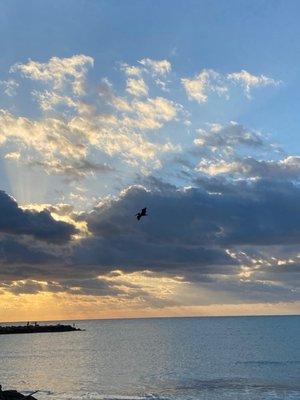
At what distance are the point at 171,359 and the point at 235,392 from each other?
5353cm

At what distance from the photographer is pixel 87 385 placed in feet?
273

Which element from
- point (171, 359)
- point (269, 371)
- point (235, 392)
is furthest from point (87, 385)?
point (171, 359)

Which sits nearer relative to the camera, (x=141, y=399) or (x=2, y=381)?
(x=141, y=399)

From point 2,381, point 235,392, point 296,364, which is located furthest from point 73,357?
point 235,392

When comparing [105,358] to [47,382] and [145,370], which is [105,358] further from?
[47,382]

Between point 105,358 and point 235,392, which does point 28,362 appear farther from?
point 235,392

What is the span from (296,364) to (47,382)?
5022 centimetres

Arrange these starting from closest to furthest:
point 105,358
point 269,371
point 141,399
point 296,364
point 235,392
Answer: point 141,399 < point 235,392 < point 269,371 < point 296,364 < point 105,358

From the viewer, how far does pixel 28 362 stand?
126 meters

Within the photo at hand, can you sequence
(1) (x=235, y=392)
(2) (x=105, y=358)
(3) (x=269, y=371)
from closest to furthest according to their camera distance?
(1) (x=235, y=392) → (3) (x=269, y=371) → (2) (x=105, y=358)

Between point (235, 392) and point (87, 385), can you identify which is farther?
point (87, 385)

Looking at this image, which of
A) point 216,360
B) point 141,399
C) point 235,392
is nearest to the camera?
point 141,399

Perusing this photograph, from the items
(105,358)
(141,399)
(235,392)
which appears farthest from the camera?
(105,358)

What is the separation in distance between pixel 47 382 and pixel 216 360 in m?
45.4
